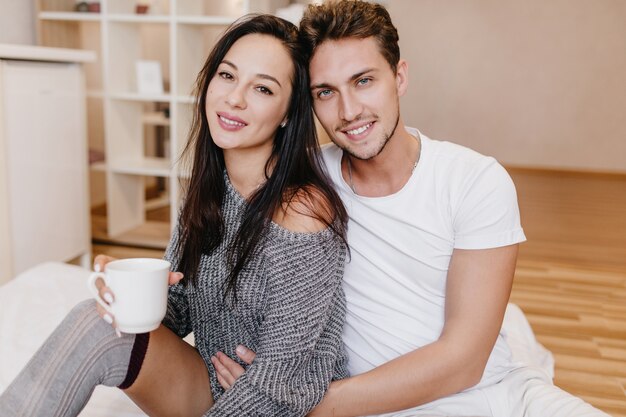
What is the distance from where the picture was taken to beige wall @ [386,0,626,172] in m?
6.66

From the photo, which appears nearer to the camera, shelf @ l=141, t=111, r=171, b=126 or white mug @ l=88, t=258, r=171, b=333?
white mug @ l=88, t=258, r=171, b=333

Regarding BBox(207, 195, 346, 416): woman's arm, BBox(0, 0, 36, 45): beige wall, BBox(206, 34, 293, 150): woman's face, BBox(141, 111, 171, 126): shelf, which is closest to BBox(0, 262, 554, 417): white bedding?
BBox(207, 195, 346, 416): woman's arm

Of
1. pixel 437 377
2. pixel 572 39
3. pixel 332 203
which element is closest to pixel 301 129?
pixel 332 203

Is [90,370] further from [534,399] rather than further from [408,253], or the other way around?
[534,399]

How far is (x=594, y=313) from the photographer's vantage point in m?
2.82

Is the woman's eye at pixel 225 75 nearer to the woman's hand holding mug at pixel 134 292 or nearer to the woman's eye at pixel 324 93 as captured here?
the woman's eye at pixel 324 93

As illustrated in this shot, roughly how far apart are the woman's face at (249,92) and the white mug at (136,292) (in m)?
0.38

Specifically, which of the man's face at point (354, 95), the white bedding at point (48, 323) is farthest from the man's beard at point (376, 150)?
the white bedding at point (48, 323)

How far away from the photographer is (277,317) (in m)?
1.15

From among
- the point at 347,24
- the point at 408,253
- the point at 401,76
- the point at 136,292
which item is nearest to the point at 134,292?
the point at 136,292

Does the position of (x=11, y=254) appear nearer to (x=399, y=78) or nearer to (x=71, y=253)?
(x=71, y=253)

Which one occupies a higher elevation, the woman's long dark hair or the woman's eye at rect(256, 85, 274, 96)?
the woman's eye at rect(256, 85, 274, 96)

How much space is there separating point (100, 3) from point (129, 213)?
1259 mm

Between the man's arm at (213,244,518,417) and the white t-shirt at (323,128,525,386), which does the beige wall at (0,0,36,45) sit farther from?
the man's arm at (213,244,518,417)
